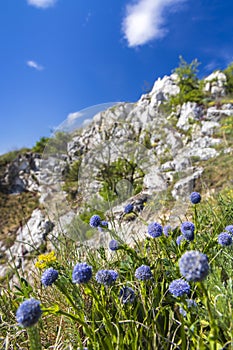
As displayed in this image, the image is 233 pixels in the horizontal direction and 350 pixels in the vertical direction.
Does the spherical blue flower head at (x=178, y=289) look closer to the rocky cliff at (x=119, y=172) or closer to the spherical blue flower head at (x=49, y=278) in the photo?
the spherical blue flower head at (x=49, y=278)

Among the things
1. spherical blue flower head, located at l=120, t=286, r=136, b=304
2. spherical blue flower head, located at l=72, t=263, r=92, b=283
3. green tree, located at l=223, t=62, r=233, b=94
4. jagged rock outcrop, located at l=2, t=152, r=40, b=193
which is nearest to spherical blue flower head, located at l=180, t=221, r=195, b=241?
spherical blue flower head, located at l=120, t=286, r=136, b=304

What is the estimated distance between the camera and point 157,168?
7.91ft

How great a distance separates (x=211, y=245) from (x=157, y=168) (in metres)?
1.42

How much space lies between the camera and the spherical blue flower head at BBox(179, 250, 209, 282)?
1.49ft

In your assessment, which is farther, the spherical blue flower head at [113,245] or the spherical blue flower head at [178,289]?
the spherical blue flower head at [113,245]

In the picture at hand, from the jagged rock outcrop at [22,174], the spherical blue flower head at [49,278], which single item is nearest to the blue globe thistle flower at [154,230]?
the spherical blue flower head at [49,278]

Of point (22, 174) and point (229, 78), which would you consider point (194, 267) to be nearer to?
point (22, 174)

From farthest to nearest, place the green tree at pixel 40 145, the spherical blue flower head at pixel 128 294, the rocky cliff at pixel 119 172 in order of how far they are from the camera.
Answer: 1. the green tree at pixel 40 145
2. the rocky cliff at pixel 119 172
3. the spherical blue flower head at pixel 128 294

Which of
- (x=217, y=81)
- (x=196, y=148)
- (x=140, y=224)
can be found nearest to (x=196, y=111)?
(x=196, y=148)

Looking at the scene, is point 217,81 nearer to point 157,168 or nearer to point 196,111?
point 196,111

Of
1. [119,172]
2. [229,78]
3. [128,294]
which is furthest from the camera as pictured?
[229,78]

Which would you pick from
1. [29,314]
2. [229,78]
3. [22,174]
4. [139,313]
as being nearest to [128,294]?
[139,313]

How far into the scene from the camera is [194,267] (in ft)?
1.51

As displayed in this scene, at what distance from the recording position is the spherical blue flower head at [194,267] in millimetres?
455
